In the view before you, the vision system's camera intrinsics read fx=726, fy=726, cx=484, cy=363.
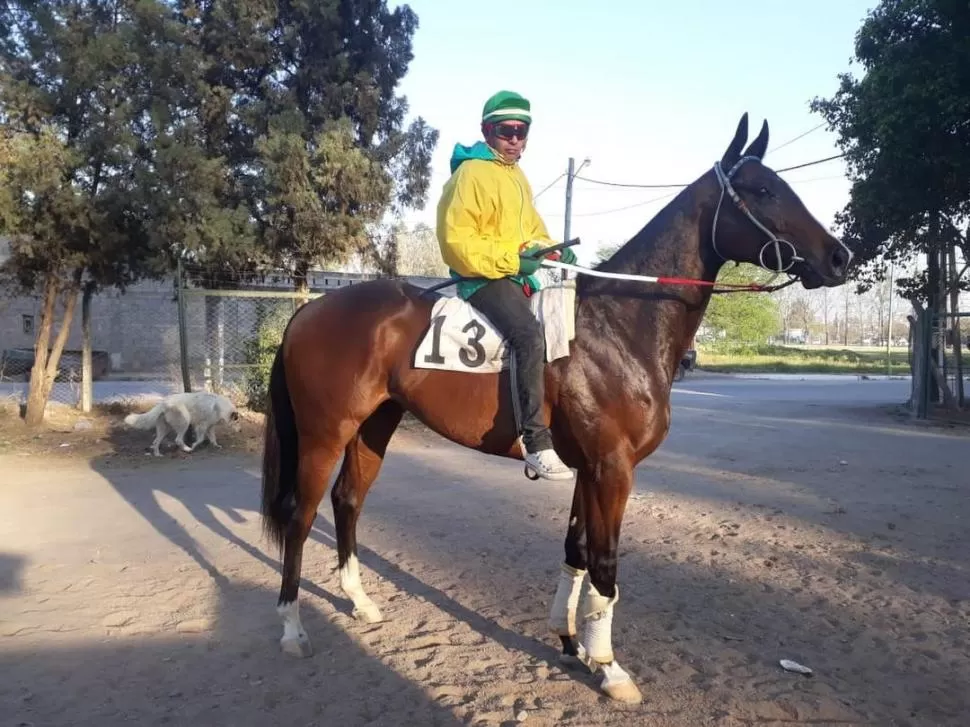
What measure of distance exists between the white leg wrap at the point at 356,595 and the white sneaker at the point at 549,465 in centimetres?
148

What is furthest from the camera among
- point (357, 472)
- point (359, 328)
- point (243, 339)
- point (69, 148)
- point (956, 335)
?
point (956, 335)

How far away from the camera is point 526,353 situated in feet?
11.8

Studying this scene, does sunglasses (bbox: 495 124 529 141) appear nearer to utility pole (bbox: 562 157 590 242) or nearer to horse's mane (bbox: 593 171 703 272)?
horse's mane (bbox: 593 171 703 272)

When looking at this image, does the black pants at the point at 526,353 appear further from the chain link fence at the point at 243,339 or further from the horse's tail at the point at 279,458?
the chain link fence at the point at 243,339

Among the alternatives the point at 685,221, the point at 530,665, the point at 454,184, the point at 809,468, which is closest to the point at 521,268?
the point at 454,184

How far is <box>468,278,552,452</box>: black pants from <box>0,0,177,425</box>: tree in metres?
9.23

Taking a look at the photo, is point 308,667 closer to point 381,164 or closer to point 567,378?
point 567,378

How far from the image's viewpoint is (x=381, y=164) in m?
13.1

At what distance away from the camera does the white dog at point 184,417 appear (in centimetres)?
1012

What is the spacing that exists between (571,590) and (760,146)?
98.7 inches

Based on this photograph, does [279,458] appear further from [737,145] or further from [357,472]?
[737,145]

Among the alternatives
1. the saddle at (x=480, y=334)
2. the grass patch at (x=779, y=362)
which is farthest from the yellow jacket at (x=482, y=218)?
the grass patch at (x=779, y=362)

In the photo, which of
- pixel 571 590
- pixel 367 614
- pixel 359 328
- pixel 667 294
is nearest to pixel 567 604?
pixel 571 590

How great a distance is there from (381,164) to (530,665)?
10.9m
